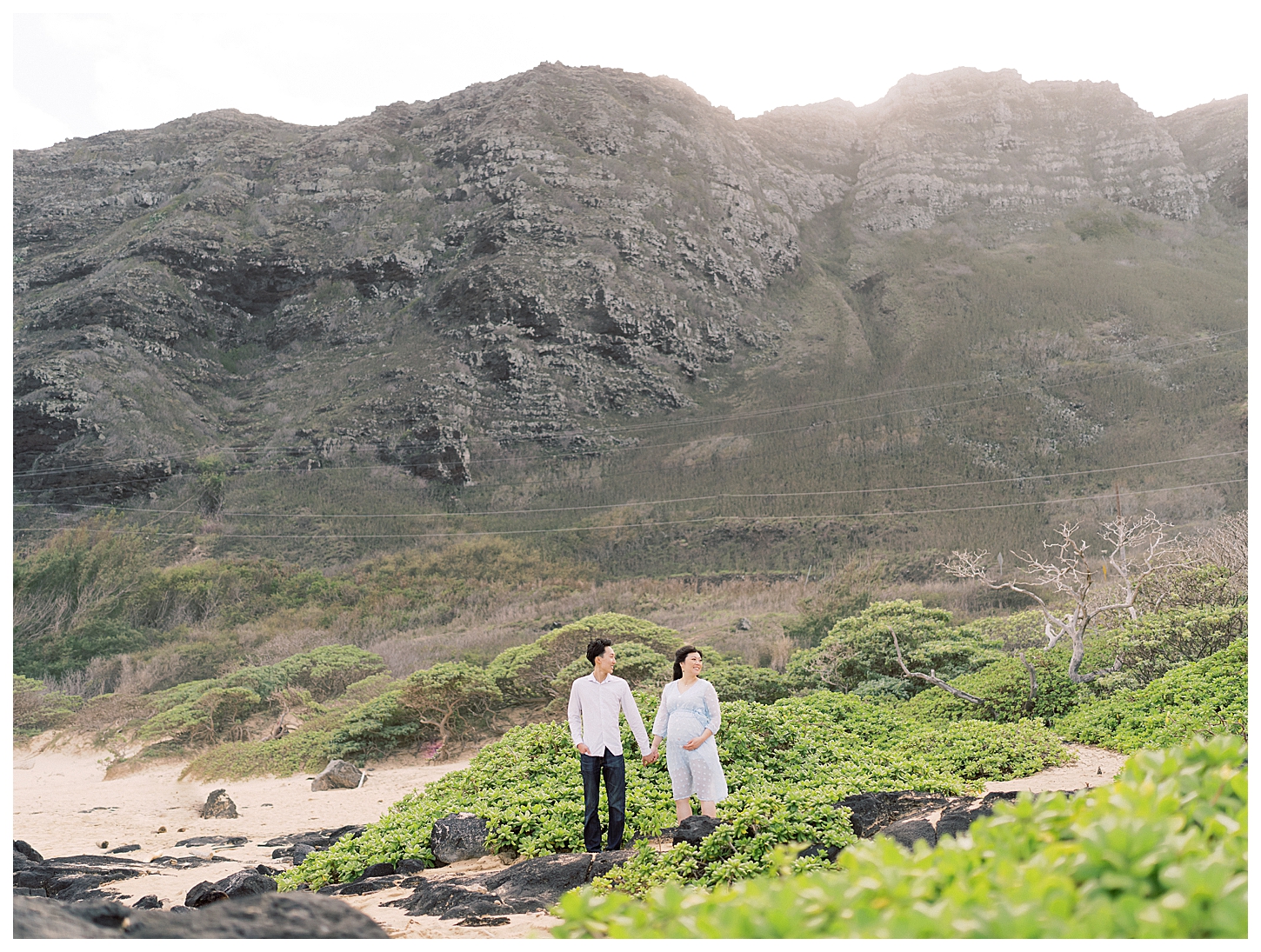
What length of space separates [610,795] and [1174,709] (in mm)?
5127

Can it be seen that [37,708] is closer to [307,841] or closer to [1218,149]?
[307,841]

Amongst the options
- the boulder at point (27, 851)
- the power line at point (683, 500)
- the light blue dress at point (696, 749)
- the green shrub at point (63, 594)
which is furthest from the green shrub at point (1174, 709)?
the green shrub at point (63, 594)

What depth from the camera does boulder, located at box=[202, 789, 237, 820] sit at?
8141 millimetres

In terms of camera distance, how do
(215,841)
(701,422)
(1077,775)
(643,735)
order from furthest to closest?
(701,422)
(215,841)
(1077,775)
(643,735)

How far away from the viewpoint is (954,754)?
19.8 ft

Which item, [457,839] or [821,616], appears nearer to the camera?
[457,839]

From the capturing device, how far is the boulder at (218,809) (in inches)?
320

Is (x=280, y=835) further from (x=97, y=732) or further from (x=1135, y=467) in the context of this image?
(x=1135, y=467)

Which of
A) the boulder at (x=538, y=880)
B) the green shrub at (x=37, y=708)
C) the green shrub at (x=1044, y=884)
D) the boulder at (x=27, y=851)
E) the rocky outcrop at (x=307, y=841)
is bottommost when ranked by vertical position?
the green shrub at (x=37, y=708)

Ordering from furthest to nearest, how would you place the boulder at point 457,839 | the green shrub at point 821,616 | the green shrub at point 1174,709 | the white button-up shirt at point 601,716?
the green shrub at point 821,616
the green shrub at point 1174,709
the boulder at point 457,839
the white button-up shirt at point 601,716

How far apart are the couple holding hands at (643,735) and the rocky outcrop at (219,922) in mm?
2463

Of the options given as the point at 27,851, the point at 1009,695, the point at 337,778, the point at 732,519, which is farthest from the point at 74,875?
the point at 732,519

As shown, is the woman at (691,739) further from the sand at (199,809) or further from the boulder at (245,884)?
the boulder at (245,884)

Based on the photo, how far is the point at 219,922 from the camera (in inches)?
83.0
